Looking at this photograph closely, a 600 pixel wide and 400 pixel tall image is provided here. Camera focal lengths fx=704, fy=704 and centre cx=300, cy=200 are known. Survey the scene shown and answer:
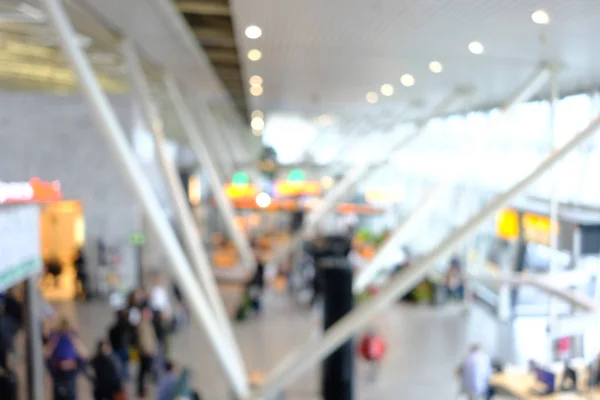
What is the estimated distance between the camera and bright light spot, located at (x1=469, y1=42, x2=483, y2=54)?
10477 mm

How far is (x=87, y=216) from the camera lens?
1980 centimetres

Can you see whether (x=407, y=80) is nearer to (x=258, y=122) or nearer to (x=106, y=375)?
(x=106, y=375)

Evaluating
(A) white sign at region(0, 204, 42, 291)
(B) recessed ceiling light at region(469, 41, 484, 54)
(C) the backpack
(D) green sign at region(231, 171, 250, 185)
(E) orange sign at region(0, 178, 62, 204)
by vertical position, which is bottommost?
(C) the backpack

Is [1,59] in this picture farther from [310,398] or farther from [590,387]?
[590,387]

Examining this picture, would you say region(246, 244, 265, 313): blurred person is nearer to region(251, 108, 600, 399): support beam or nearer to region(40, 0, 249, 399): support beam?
region(40, 0, 249, 399): support beam

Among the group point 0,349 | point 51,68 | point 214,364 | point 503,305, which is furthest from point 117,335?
point 503,305

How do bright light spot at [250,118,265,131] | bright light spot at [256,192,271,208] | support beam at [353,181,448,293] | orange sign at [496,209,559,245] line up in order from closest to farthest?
support beam at [353,181,448,293] → orange sign at [496,209,559,245] → bright light spot at [256,192,271,208] → bright light spot at [250,118,265,131]

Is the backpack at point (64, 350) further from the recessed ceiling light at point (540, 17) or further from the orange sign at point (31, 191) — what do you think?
the recessed ceiling light at point (540, 17)

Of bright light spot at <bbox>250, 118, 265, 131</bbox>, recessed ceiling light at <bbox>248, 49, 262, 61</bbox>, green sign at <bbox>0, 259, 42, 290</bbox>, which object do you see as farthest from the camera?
bright light spot at <bbox>250, 118, 265, 131</bbox>

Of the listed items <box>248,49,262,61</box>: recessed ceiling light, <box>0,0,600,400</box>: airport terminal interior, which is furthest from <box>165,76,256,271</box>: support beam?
<box>248,49,262,61</box>: recessed ceiling light

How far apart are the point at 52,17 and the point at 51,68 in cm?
991

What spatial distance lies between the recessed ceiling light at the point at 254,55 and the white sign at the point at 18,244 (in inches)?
190

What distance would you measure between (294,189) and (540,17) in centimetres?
2168

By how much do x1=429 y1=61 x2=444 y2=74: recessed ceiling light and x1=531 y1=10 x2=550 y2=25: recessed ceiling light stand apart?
429cm
